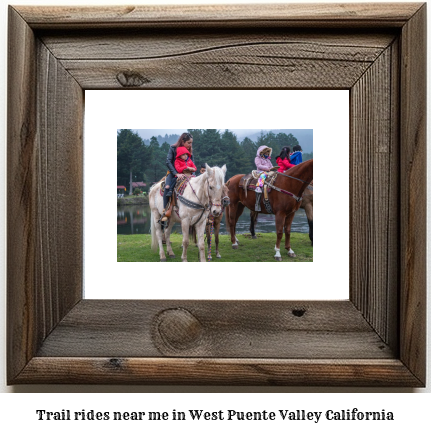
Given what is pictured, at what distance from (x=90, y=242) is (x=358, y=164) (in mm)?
513

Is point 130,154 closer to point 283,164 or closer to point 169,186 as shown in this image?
point 169,186

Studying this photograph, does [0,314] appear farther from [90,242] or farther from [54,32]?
[54,32]

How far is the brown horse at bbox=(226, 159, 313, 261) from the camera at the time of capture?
0.82 metres

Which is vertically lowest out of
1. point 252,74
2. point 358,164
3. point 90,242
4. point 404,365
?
point 404,365

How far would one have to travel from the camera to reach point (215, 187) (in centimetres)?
84

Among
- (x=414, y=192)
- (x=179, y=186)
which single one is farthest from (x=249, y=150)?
(x=414, y=192)

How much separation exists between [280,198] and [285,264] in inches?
5.0

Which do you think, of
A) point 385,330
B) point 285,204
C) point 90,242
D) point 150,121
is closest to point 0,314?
point 90,242

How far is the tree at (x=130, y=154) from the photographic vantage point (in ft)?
2.68

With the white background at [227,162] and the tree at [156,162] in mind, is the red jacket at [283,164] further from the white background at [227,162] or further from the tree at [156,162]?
the tree at [156,162]

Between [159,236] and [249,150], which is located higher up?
[249,150]

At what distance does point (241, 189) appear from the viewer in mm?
826

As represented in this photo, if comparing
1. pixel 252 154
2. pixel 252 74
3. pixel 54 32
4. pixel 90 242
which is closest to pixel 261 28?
pixel 252 74

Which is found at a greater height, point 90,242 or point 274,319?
point 90,242
